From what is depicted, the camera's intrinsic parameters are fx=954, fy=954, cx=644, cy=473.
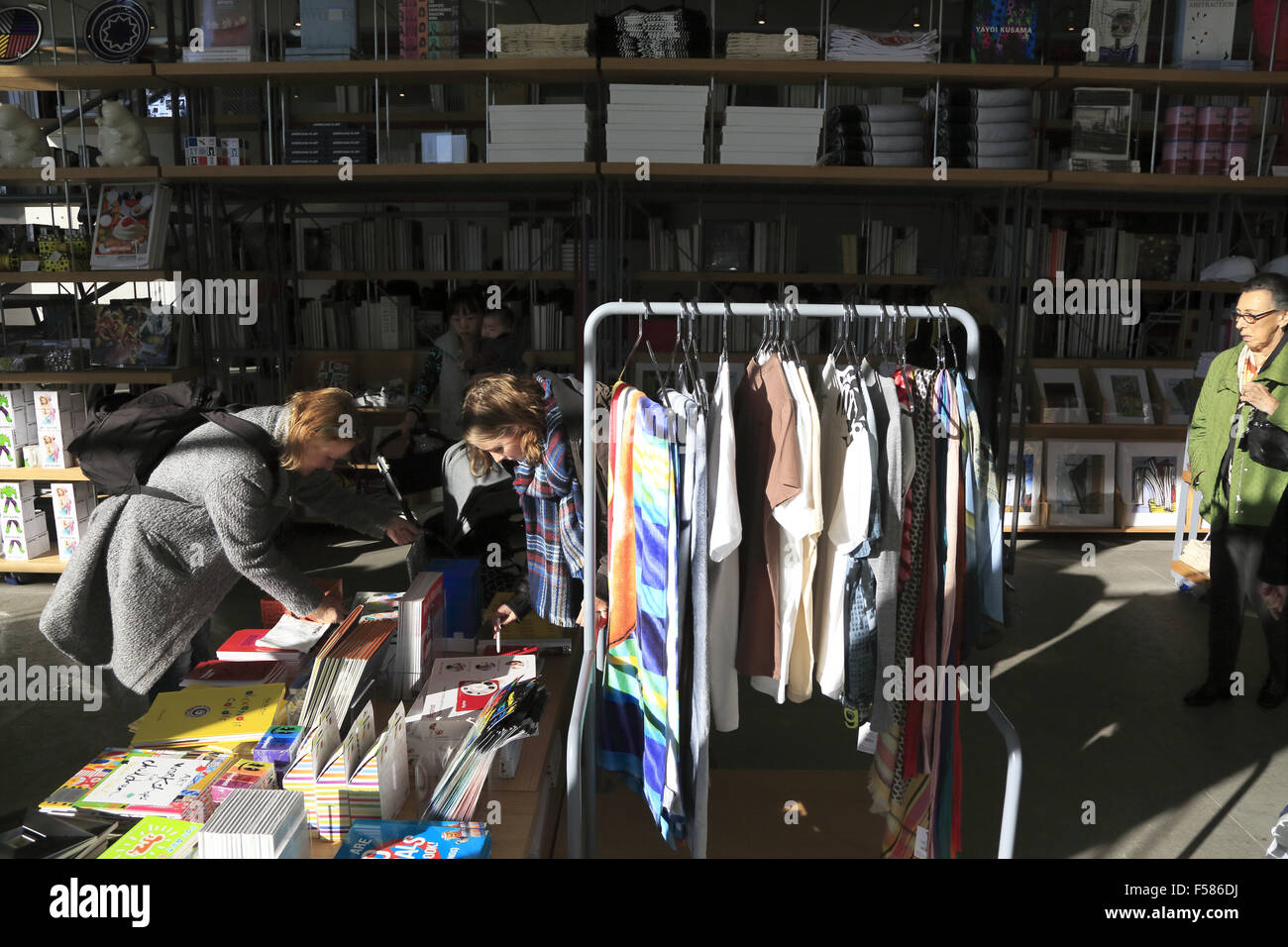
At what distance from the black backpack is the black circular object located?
310 cm

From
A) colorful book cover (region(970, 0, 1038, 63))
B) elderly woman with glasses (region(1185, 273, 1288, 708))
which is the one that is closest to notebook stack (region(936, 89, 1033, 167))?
colorful book cover (region(970, 0, 1038, 63))

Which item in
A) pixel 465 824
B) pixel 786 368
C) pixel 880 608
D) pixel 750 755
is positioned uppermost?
pixel 786 368

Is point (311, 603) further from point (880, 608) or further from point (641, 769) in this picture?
point (880, 608)

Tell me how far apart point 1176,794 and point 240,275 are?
5.29m

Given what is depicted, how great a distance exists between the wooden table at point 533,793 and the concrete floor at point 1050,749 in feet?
0.91

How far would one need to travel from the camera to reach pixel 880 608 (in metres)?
2.02

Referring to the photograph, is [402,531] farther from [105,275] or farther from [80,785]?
[105,275]

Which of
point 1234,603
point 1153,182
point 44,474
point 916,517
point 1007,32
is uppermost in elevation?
point 1007,32

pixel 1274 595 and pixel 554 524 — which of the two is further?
pixel 1274 595

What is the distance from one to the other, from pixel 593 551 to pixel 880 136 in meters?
3.44

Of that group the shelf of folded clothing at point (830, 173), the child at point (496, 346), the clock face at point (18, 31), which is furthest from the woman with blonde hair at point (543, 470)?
the clock face at point (18, 31)

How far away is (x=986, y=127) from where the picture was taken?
4707mm

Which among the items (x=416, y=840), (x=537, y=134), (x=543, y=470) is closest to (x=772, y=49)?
(x=537, y=134)

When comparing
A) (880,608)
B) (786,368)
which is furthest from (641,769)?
(786,368)
